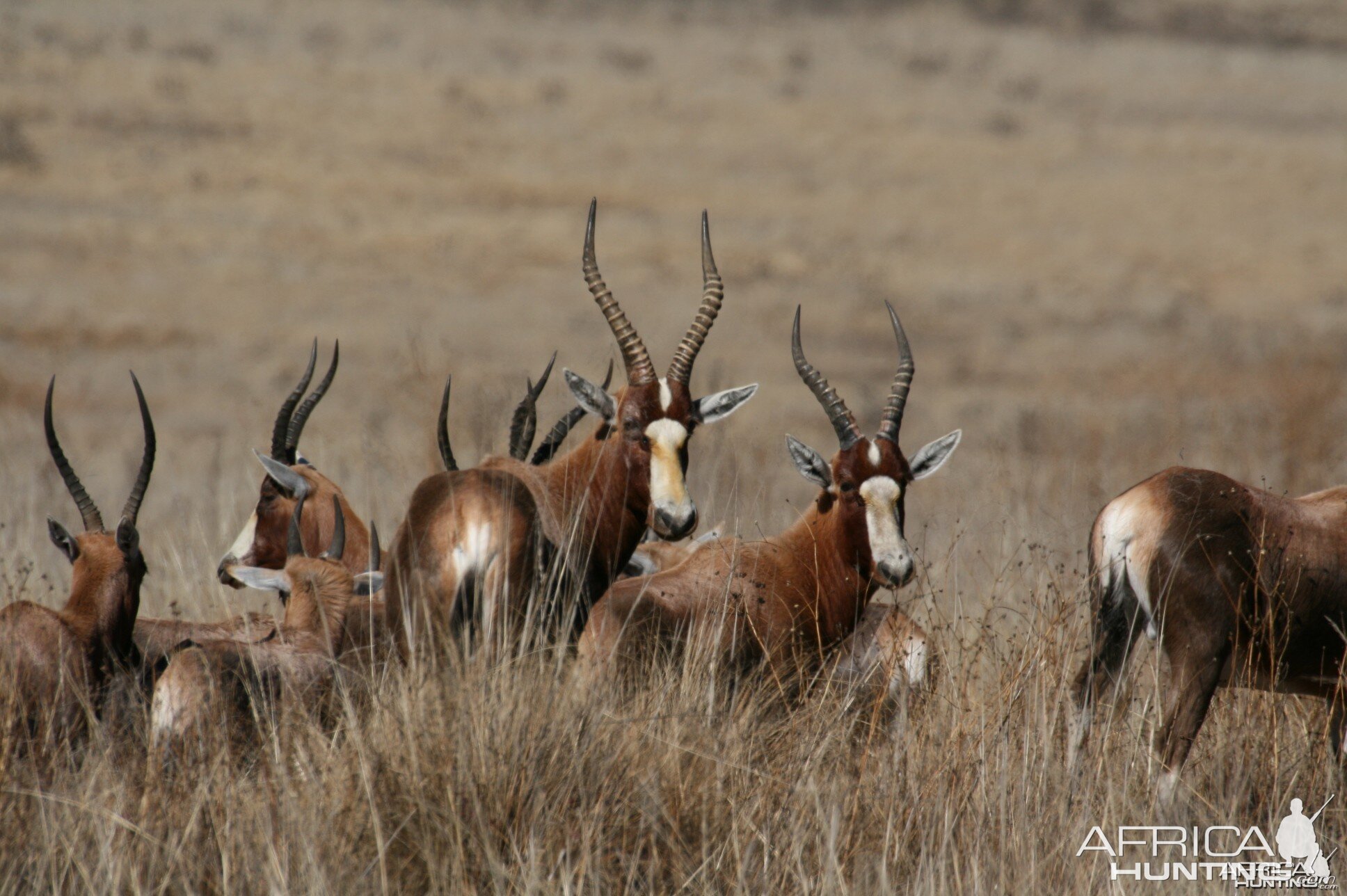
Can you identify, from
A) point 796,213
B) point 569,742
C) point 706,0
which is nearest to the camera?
point 569,742

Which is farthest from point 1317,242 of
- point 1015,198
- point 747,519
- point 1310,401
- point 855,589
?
point 855,589

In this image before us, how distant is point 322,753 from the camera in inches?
193

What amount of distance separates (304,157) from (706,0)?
26.0 m

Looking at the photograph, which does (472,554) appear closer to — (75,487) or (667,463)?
(667,463)

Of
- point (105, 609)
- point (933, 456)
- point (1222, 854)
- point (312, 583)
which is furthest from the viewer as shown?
point (933, 456)

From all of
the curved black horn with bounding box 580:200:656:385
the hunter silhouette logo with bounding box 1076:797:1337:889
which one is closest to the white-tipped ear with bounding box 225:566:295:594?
the curved black horn with bounding box 580:200:656:385

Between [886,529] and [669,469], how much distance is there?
101 cm

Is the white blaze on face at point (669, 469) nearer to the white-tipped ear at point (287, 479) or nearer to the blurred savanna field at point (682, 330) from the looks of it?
the blurred savanna field at point (682, 330)

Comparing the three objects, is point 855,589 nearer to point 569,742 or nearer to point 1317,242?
point 569,742

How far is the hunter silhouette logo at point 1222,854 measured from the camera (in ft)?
16.1

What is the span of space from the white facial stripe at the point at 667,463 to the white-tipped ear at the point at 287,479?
78.5 inches

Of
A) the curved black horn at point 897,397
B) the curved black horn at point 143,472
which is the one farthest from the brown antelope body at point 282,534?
the curved black horn at point 897,397

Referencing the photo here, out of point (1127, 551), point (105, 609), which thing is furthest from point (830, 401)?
point (105, 609)

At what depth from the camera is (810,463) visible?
7.18 m
